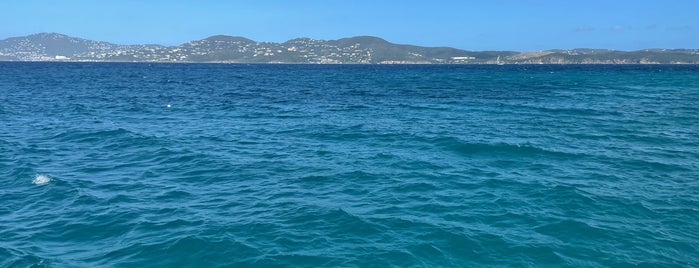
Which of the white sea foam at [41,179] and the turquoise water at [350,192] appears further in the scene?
the white sea foam at [41,179]

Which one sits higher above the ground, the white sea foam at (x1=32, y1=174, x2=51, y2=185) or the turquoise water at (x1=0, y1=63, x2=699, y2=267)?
the white sea foam at (x1=32, y1=174, x2=51, y2=185)

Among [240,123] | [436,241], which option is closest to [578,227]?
[436,241]

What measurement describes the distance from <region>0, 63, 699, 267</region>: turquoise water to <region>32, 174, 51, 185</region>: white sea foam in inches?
4.6

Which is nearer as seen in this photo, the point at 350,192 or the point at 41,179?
the point at 350,192

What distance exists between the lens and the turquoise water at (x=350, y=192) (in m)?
15.1

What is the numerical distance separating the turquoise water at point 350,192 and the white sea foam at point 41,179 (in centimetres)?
12

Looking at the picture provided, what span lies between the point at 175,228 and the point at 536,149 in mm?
21413

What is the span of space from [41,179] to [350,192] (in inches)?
566

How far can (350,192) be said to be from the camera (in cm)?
2119

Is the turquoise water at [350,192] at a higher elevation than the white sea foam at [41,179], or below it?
below

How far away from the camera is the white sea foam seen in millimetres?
22797

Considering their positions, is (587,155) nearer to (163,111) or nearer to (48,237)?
(48,237)

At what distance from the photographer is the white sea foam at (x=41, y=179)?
22797 mm

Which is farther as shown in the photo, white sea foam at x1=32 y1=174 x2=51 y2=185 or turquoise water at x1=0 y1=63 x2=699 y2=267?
white sea foam at x1=32 y1=174 x2=51 y2=185
